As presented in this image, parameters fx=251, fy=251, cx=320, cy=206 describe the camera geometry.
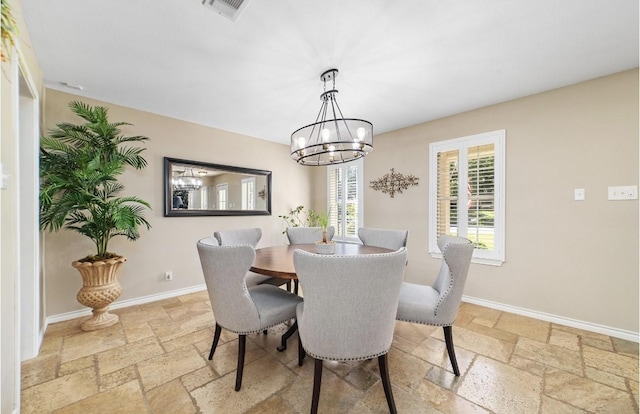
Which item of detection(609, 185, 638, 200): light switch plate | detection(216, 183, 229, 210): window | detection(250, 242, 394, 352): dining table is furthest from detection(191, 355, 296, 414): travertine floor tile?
detection(609, 185, 638, 200): light switch plate

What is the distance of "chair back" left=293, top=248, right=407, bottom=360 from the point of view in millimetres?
1259

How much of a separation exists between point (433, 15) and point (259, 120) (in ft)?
8.20

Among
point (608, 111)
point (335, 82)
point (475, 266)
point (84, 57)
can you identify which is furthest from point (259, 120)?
point (608, 111)

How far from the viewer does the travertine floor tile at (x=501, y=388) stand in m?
1.54

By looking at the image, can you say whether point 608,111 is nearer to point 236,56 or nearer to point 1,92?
point 236,56

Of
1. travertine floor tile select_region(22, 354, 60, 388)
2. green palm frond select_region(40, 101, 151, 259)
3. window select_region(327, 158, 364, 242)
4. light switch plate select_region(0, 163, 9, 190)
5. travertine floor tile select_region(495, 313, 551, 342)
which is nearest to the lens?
light switch plate select_region(0, 163, 9, 190)

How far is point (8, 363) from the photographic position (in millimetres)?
1344

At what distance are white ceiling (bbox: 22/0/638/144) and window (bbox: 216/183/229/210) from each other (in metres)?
1.26

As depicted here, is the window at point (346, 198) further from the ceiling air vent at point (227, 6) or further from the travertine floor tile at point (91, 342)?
the travertine floor tile at point (91, 342)

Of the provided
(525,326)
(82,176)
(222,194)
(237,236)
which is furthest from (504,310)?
(82,176)

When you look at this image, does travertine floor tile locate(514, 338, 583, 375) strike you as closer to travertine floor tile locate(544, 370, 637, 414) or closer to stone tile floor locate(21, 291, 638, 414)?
stone tile floor locate(21, 291, 638, 414)

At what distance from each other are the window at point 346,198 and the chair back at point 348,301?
124 inches

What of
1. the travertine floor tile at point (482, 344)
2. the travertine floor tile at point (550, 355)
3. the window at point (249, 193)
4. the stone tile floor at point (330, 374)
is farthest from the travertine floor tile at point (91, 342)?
the travertine floor tile at point (550, 355)

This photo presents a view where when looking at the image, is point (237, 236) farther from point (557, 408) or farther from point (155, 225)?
point (557, 408)
